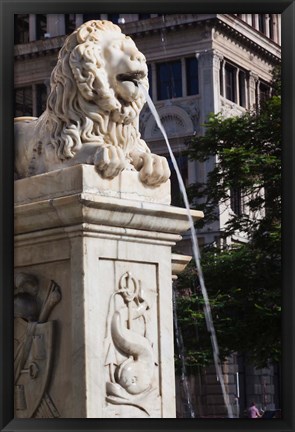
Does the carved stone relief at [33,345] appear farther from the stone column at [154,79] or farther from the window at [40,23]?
the stone column at [154,79]

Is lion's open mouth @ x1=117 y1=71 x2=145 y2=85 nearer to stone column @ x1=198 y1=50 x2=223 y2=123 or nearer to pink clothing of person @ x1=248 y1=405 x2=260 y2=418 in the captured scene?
pink clothing of person @ x1=248 y1=405 x2=260 y2=418

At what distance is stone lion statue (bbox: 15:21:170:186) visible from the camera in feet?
23.4

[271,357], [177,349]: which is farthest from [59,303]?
[177,349]

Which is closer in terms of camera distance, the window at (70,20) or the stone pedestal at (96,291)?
the stone pedestal at (96,291)

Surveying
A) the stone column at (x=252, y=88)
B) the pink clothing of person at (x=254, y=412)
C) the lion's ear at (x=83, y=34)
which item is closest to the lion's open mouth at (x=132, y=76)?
the lion's ear at (x=83, y=34)

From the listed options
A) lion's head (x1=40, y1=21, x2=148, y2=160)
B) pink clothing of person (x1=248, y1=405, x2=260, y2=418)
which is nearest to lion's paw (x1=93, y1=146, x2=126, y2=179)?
lion's head (x1=40, y1=21, x2=148, y2=160)

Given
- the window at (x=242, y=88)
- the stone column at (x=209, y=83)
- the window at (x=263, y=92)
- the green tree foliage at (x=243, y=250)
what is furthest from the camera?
the stone column at (x=209, y=83)

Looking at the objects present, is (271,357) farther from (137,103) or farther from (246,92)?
(137,103)

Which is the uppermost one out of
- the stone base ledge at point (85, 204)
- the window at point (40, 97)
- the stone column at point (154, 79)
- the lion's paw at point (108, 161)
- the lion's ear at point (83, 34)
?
the stone column at point (154, 79)

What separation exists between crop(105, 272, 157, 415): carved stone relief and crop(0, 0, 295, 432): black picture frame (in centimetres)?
16

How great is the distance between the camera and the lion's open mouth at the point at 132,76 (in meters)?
7.23

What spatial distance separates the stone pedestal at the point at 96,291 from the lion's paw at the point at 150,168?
0.06m

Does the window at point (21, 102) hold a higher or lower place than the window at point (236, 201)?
lower

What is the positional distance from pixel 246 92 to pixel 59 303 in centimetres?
1943
